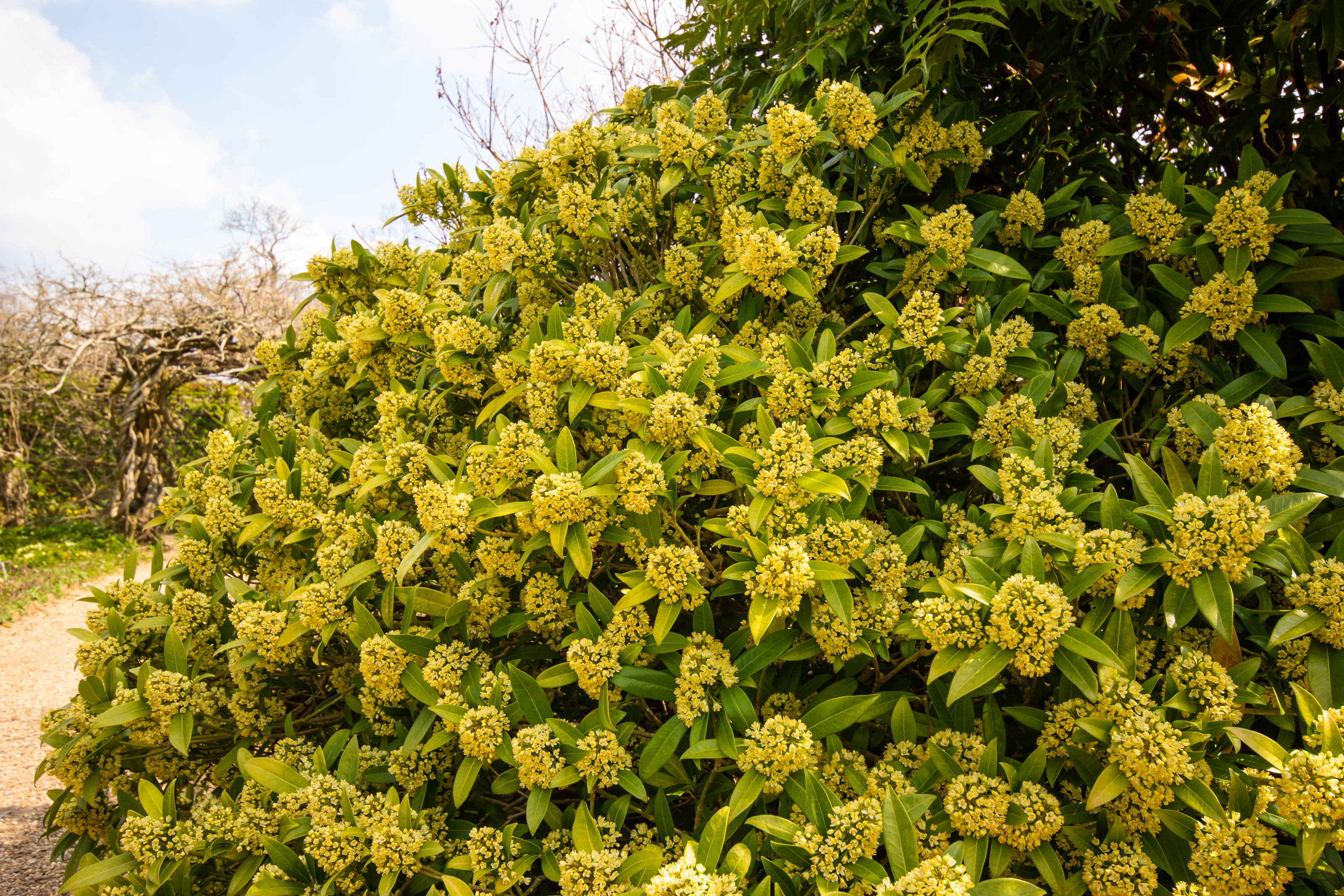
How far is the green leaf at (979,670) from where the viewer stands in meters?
1.80

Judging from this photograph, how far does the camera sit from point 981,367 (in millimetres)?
2520

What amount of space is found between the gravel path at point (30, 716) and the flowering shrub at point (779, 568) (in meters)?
2.46

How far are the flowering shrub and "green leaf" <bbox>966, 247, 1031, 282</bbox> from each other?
23 millimetres

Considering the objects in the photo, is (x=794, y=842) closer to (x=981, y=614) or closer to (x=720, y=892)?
(x=720, y=892)

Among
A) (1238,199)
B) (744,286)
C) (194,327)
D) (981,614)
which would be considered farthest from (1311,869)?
(194,327)

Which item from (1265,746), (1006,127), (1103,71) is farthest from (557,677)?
(1103,71)

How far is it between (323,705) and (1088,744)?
2.62 metres

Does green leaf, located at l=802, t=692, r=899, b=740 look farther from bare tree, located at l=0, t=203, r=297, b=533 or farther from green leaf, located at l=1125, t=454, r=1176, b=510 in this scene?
bare tree, located at l=0, t=203, r=297, b=533

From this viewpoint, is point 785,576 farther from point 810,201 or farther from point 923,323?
point 810,201

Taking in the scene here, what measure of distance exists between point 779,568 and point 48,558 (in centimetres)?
1526

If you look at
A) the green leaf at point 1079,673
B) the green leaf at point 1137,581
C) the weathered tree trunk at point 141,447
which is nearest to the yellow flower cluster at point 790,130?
the green leaf at point 1137,581

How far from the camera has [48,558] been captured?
12.5 metres

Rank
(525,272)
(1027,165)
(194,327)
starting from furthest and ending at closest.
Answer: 1. (194,327)
2. (1027,165)
3. (525,272)

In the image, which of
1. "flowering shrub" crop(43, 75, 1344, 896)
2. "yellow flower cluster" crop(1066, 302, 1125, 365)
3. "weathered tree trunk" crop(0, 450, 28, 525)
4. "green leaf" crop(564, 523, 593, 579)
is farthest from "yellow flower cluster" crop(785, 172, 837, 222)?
"weathered tree trunk" crop(0, 450, 28, 525)
